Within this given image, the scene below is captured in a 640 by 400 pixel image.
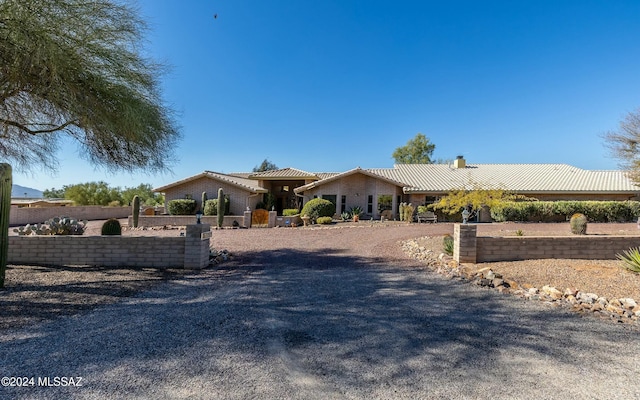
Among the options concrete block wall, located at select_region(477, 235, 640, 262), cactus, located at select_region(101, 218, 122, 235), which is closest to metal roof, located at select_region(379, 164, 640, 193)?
concrete block wall, located at select_region(477, 235, 640, 262)

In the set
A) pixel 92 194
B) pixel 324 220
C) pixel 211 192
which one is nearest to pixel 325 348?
pixel 324 220

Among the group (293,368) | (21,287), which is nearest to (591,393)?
(293,368)

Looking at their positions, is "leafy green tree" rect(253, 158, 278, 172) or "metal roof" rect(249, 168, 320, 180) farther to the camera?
"leafy green tree" rect(253, 158, 278, 172)

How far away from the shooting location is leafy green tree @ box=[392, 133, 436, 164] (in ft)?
157

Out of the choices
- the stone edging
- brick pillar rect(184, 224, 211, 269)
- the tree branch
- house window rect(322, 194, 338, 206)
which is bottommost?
the stone edging

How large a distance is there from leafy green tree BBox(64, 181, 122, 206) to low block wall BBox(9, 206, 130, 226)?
403cm

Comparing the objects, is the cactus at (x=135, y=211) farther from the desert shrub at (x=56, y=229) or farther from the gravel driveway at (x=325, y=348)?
the gravel driveway at (x=325, y=348)

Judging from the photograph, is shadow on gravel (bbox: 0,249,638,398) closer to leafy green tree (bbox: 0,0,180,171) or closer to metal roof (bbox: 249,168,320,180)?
leafy green tree (bbox: 0,0,180,171)

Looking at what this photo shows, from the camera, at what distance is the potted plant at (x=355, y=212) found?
23.4 m

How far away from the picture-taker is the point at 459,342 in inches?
156

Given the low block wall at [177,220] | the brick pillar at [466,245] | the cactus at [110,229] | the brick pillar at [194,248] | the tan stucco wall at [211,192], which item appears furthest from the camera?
the tan stucco wall at [211,192]

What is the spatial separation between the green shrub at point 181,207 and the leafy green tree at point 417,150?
32947 millimetres

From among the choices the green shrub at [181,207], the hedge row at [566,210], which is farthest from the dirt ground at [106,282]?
the green shrub at [181,207]

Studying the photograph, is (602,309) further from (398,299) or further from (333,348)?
(333,348)
